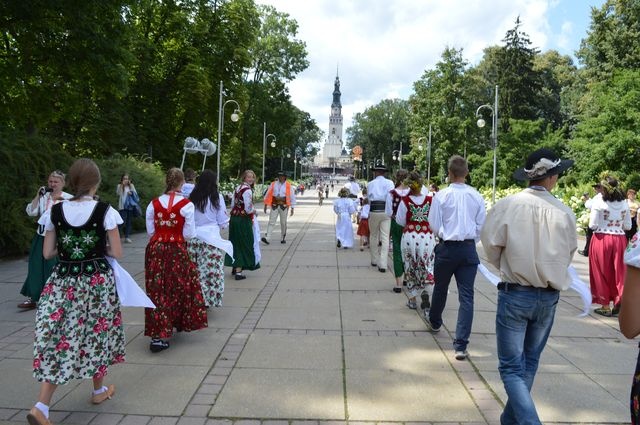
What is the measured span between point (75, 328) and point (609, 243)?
6.64 metres

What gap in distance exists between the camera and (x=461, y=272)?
5.34m

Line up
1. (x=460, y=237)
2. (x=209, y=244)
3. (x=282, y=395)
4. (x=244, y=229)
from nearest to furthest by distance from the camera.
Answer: (x=282, y=395)
(x=460, y=237)
(x=209, y=244)
(x=244, y=229)

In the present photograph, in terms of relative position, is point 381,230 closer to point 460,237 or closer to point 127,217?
point 460,237

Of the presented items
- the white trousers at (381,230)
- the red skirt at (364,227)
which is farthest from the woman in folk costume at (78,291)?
the red skirt at (364,227)

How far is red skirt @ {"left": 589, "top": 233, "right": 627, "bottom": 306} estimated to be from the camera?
24.1 feet

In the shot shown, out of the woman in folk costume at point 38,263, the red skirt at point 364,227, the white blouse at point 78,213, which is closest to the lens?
the white blouse at point 78,213

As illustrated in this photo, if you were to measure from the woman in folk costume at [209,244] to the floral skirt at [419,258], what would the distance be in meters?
2.19

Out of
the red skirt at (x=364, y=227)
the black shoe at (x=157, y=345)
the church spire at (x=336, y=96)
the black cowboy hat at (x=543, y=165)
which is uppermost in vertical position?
the church spire at (x=336, y=96)

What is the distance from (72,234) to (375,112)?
350 ft

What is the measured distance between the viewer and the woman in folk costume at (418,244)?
6.79 meters

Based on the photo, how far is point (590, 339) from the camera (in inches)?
238

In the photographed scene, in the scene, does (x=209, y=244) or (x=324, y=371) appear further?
(x=209, y=244)

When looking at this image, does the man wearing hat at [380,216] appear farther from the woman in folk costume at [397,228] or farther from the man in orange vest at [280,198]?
the man in orange vest at [280,198]

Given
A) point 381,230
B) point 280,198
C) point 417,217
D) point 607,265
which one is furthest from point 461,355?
point 280,198
